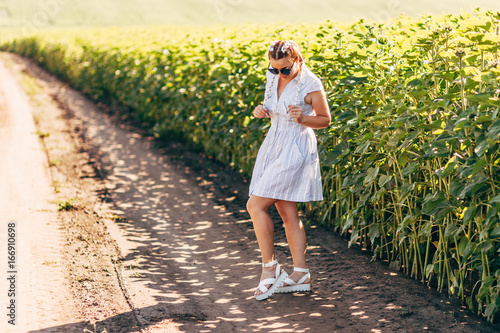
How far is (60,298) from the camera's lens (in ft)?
15.3

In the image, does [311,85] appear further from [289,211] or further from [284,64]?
[289,211]

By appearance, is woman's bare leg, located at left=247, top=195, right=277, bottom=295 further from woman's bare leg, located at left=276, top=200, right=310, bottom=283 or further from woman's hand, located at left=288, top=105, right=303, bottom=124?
woman's hand, located at left=288, top=105, right=303, bottom=124

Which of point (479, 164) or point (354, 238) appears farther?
point (354, 238)

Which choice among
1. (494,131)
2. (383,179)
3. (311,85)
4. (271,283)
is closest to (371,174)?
(383,179)

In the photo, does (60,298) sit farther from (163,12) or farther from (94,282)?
(163,12)

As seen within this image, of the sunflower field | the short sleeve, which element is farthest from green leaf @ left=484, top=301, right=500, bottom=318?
the short sleeve

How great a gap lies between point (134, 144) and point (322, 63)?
571 cm

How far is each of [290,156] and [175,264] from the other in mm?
1784

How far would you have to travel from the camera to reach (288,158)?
4461mm

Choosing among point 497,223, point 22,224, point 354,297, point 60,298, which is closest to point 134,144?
point 22,224

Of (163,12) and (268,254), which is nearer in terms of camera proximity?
(268,254)

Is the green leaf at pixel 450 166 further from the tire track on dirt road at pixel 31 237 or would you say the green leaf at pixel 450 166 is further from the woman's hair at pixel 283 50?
the tire track on dirt road at pixel 31 237

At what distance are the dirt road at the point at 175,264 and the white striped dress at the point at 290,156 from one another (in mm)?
894

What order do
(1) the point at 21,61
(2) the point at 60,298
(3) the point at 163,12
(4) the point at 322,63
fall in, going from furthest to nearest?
(3) the point at 163,12 → (1) the point at 21,61 → (4) the point at 322,63 → (2) the point at 60,298
